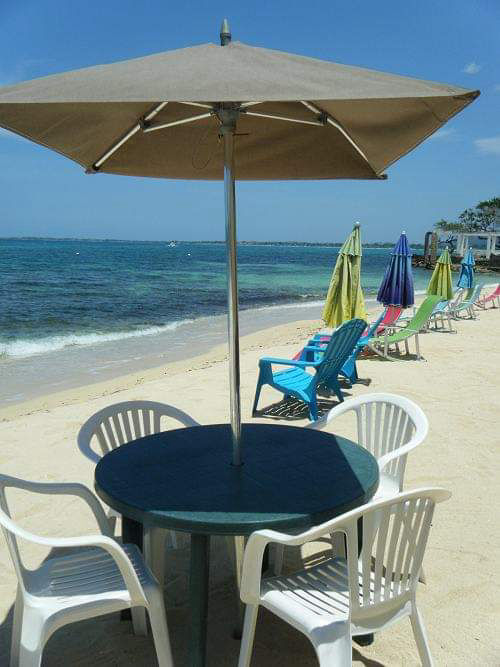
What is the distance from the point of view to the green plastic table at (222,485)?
187cm

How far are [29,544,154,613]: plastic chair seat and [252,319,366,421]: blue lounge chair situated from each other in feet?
10.5

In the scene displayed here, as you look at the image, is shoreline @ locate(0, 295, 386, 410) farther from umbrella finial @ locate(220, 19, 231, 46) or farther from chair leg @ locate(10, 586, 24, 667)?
umbrella finial @ locate(220, 19, 231, 46)

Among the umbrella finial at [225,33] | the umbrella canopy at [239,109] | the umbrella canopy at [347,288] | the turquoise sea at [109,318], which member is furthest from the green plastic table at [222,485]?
the turquoise sea at [109,318]

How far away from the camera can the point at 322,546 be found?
10.3 ft

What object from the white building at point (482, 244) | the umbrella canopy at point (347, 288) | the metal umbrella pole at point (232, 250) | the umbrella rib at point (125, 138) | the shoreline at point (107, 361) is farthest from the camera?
the white building at point (482, 244)

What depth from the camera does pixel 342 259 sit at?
7.73m

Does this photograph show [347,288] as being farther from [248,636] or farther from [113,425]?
[248,636]

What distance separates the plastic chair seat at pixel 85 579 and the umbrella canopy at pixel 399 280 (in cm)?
751

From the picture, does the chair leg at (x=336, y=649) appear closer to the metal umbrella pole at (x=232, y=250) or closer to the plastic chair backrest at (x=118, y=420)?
the metal umbrella pole at (x=232, y=250)

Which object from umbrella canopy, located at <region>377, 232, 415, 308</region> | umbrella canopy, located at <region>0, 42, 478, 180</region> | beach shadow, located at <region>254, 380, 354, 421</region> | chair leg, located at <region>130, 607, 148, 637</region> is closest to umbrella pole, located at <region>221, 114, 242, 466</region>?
umbrella canopy, located at <region>0, 42, 478, 180</region>

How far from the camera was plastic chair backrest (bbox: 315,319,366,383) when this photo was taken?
17.3 feet

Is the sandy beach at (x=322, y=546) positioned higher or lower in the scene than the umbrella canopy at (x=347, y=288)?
lower

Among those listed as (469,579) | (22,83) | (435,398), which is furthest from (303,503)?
(435,398)

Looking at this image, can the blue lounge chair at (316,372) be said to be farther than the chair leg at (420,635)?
Yes
